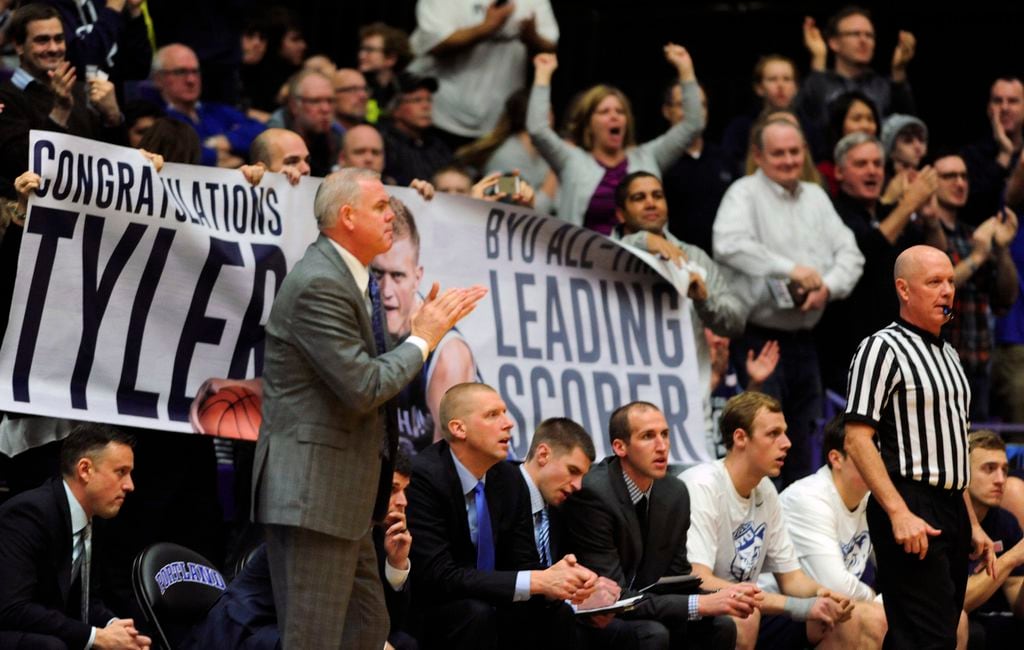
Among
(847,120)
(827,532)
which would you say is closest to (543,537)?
(827,532)

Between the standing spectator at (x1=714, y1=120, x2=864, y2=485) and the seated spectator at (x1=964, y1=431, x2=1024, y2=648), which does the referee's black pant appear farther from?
the standing spectator at (x1=714, y1=120, x2=864, y2=485)

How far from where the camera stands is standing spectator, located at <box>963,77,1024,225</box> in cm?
1230

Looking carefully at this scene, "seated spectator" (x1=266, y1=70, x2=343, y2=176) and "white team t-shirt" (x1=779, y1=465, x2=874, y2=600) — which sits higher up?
"seated spectator" (x1=266, y1=70, x2=343, y2=176)

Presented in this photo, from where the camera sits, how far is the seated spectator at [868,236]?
1023 cm

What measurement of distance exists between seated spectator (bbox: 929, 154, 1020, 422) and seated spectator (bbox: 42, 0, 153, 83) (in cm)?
468

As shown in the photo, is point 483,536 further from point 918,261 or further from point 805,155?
point 805,155

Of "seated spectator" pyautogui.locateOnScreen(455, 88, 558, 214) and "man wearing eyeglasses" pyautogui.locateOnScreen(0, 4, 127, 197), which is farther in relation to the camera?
"seated spectator" pyautogui.locateOnScreen(455, 88, 558, 214)

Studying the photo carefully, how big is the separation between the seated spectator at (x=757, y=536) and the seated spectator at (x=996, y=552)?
2.08 ft

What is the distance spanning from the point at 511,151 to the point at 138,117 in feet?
9.72

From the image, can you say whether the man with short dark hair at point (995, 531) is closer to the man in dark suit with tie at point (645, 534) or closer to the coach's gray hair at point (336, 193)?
the man in dark suit with tie at point (645, 534)

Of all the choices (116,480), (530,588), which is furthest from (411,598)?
(116,480)

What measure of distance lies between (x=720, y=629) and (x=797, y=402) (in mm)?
2293

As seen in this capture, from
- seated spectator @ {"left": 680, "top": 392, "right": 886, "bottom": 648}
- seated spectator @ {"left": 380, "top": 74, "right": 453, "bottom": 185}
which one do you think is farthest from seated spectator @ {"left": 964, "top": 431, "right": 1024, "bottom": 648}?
seated spectator @ {"left": 380, "top": 74, "right": 453, "bottom": 185}

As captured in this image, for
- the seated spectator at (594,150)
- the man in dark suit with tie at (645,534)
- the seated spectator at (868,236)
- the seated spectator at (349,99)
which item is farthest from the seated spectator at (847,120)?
the man in dark suit with tie at (645,534)
